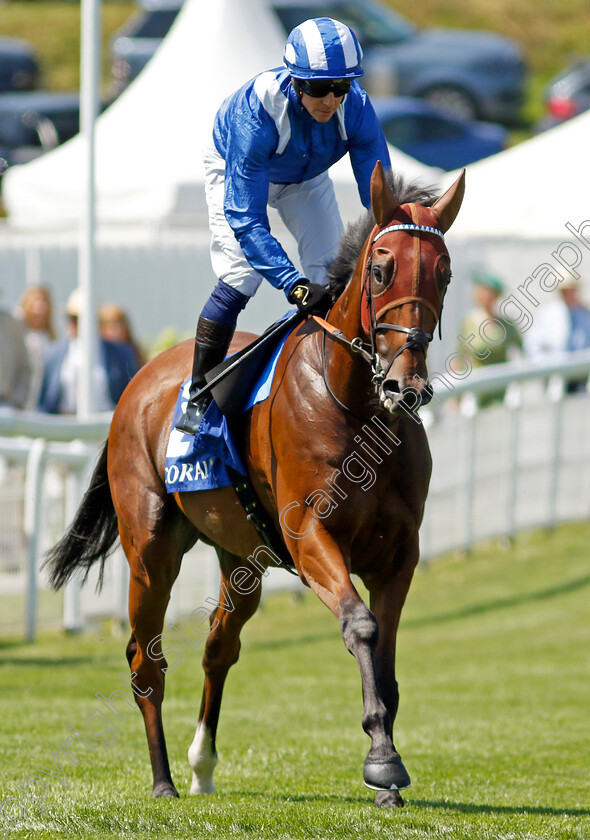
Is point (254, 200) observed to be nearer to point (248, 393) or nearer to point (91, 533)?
point (248, 393)

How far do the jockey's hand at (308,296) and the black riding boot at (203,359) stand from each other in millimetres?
552

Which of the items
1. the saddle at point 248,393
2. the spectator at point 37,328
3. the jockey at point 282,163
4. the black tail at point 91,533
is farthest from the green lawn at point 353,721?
the spectator at point 37,328

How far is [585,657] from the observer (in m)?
9.16

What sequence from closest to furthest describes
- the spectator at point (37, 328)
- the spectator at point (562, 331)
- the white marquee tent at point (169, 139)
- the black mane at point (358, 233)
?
1. the black mane at point (358, 233)
2. the spectator at point (37, 328)
3. the spectator at point (562, 331)
4. the white marquee tent at point (169, 139)

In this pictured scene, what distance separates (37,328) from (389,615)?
743 centimetres

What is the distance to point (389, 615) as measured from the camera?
14.8 feet

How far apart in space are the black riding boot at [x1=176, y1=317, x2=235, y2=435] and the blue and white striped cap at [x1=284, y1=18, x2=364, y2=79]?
1126 millimetres

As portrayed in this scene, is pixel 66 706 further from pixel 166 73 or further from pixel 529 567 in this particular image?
pixel 166 73

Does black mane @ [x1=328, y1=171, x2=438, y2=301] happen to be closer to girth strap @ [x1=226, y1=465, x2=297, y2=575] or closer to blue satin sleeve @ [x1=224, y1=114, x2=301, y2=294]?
blue satin sleeve @ [x1=224, y1=114, x2=301, y2=294]

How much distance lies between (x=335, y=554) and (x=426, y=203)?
130 centimetres

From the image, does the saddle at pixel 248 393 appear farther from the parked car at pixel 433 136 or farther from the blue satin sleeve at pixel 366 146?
the parked car at pixel 433 136

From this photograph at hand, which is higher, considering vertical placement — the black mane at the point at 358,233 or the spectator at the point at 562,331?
the black mane at the point at 358,233

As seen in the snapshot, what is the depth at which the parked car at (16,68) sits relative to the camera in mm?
27450

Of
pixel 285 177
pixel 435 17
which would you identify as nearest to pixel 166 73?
pixel 285 177
